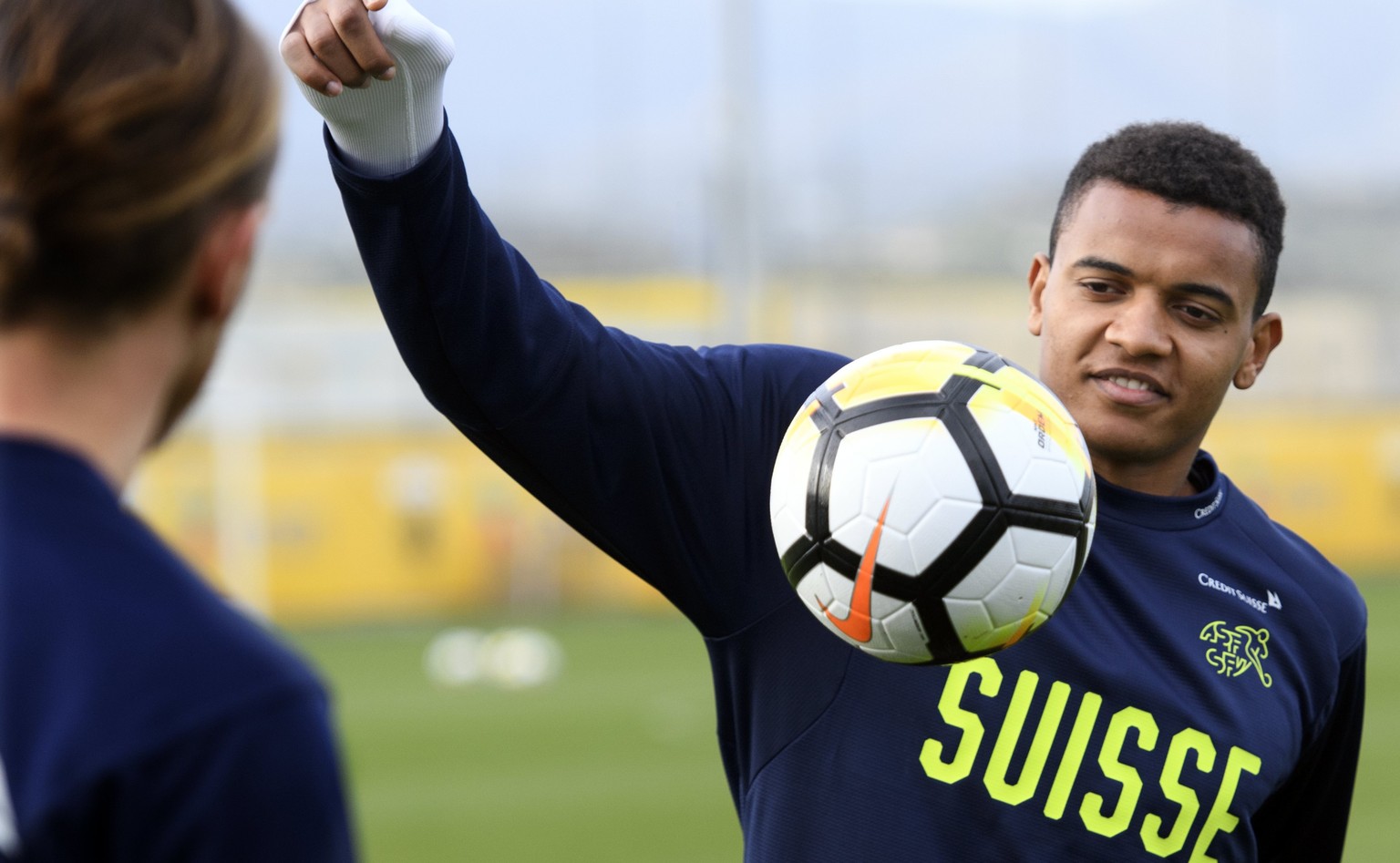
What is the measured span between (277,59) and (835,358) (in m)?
1.26

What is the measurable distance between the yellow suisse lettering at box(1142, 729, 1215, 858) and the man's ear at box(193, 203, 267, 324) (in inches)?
63.9

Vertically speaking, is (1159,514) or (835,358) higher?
(835,358)

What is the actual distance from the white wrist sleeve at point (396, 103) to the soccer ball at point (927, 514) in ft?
2.18

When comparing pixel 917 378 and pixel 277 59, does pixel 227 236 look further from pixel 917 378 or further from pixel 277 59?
pixel 917 378

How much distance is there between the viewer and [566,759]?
437 inches

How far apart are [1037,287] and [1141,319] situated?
12.6 inches

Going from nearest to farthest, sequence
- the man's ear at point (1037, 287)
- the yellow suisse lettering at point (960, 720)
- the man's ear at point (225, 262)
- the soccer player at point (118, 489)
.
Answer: the soccer player at point (118, 489) → the man's ear at point (225, 262) → the yellow suisse lettering at point (960, 720) → the man's ear at point (1037, 287)

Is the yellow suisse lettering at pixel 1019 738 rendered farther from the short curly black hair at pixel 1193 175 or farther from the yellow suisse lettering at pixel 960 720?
the short curly black hair at pixel 1193 175

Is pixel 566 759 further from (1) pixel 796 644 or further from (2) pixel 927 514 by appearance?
(2) pixel 927 514

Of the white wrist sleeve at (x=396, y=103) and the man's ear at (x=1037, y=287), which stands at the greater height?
the white wrist sleeve at (x=396, y=103)

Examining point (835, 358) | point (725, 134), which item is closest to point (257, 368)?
point (725, 134)

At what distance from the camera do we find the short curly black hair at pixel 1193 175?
2.72 meters

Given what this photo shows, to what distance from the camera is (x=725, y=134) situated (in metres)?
20.1

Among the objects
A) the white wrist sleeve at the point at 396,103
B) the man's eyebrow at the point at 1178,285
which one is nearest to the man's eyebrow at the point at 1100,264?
the man's eyebrow at the point at 1178,285
